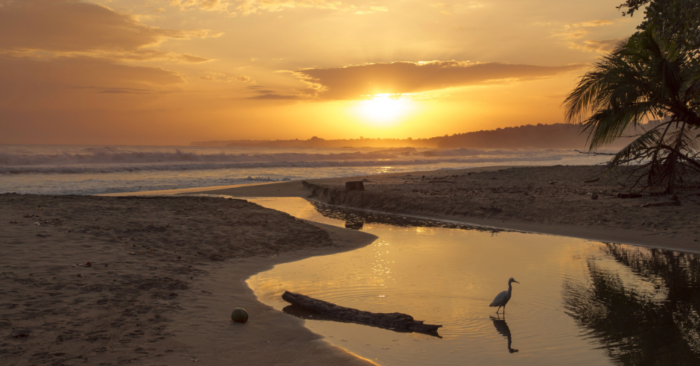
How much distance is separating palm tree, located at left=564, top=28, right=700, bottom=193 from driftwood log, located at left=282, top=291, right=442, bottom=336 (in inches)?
450

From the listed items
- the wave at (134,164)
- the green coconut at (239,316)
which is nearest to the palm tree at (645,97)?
the green coconut at (239,316)

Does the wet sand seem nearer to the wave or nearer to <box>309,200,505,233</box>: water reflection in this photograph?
<box>309,200,505,233</box>: water reflection

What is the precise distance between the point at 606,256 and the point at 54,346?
9337 millimetres

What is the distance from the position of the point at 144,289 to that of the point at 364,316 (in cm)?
300

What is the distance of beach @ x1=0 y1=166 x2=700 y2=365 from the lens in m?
4.42

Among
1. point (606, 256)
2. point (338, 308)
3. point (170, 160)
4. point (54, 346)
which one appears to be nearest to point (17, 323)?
point (54, 346)

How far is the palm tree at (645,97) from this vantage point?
12.8m

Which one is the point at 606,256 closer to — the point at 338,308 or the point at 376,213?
the point at 338,308

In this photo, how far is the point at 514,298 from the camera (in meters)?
6.39

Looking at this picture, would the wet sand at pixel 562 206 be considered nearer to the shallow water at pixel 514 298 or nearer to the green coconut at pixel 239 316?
the shallow water at pixel 514 298

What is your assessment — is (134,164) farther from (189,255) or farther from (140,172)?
(189,255)

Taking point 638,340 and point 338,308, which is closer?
point 638,340

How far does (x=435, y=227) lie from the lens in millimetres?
12891

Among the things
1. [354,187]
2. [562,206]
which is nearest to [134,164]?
[354,187]
